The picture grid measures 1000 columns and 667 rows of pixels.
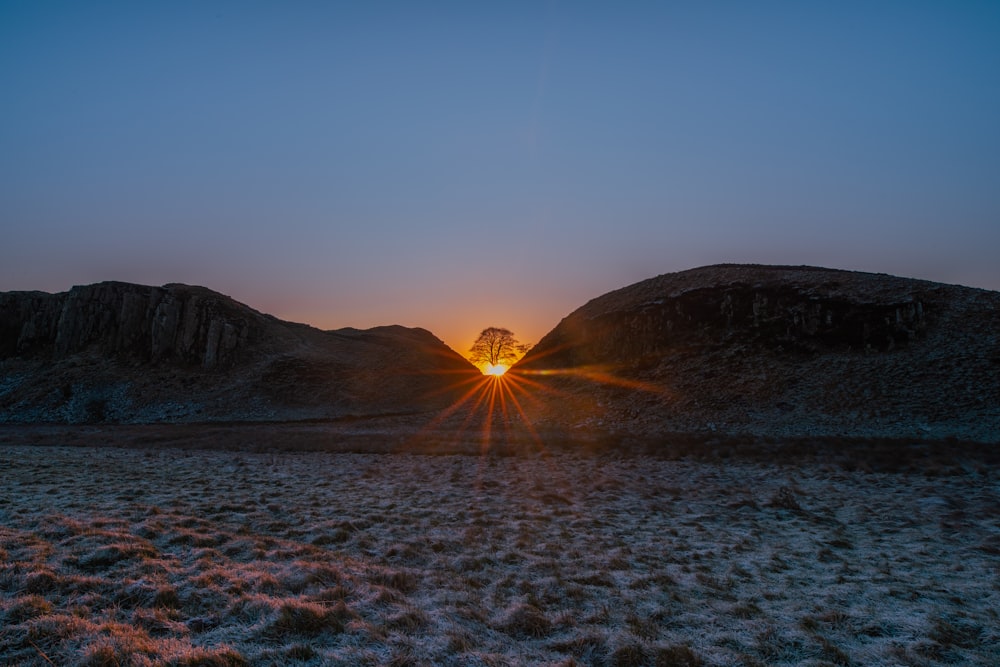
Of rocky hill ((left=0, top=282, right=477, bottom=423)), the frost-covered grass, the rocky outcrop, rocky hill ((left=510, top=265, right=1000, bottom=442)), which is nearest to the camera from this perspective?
the frost-covered grass

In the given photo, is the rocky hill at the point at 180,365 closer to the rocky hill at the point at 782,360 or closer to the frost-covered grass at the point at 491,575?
the rocky hill at the point at 782,360

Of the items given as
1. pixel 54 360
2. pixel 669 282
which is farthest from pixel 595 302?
pixel 54 360

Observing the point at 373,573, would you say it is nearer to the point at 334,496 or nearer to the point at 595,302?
the point at 334,496

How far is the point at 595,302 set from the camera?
59.4 metres

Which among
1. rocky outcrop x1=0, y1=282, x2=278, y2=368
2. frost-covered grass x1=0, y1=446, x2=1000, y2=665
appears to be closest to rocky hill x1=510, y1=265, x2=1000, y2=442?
frost-covered grass x1=0, y1=446, x2=1000, y2=665

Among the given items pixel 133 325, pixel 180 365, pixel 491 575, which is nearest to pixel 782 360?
pixel 491 575

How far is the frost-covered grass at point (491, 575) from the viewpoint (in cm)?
511

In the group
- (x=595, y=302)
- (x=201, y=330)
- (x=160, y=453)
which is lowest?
(x=160, y=453)

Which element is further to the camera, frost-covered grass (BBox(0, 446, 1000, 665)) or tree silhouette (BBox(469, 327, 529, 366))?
tree silhouette (BBox(469, 327, 529, 366))

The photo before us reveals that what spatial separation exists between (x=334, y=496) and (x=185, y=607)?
25.0 ft

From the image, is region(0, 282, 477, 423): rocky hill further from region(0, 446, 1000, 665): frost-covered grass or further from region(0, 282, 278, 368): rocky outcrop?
region(0, 446, 1000, 665): frost-covered grass

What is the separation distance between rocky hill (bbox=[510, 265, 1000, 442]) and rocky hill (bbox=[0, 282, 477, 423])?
66.4 ft

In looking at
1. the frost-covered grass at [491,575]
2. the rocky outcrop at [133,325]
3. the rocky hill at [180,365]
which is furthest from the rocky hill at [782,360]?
the rocky outcrop at [133,325]

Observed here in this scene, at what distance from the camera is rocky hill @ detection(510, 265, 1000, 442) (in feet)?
99.5
